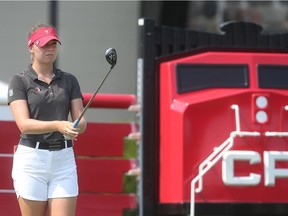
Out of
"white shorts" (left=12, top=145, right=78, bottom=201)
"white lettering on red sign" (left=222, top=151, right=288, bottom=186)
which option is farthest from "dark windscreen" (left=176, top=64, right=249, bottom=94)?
"white shorts" (left=12, top=145, right=78, bottom=201)

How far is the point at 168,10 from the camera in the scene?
1177 cm

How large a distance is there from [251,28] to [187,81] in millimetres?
554

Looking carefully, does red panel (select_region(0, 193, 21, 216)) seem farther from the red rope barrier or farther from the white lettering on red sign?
the white lettering on red sign

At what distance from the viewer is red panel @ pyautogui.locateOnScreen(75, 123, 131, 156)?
19.9ft

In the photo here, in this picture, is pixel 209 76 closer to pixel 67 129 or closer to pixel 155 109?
pixel 155 109

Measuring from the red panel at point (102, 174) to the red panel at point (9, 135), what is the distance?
44 cm

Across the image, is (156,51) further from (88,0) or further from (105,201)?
(88,0)

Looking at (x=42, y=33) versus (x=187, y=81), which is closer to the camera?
(x=42, y=33)

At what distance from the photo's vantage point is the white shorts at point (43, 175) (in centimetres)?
483

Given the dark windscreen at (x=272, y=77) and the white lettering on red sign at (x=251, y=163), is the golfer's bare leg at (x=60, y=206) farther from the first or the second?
the dark windscreen at (x=272, y=77)

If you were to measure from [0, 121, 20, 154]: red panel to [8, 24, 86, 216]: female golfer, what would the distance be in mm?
1064

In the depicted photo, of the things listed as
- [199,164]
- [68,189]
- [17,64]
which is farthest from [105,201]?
[17,64]

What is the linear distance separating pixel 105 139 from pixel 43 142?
1.25m

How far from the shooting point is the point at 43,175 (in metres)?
4.83
